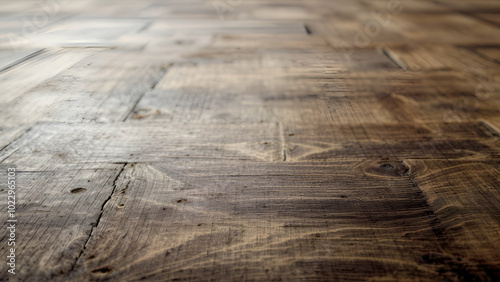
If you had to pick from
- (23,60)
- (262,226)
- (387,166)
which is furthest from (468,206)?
(23,60)

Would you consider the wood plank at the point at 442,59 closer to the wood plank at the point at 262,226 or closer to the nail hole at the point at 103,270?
the wood plank at the point at 262,226

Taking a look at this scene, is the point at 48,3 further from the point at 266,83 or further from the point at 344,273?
the point at 344,273

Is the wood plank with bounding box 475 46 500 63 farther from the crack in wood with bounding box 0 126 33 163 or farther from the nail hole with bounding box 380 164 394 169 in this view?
the crack in wood with bounding box 0 126 33 163

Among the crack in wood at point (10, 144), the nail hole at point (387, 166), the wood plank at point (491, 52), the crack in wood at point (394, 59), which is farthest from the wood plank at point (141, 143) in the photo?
the wood plank at point (491, 52)

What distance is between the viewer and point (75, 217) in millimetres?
587

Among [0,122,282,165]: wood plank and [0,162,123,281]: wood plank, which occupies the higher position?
[0,122,282,165]: wood plank

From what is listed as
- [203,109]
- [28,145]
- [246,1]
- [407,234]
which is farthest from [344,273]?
[246,1]

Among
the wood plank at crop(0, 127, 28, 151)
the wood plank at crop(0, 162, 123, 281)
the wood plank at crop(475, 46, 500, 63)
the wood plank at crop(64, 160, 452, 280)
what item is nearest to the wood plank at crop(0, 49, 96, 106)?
the wood plank at crop(0, 127, 28, 151)

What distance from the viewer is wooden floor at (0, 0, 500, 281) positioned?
52 centimetres

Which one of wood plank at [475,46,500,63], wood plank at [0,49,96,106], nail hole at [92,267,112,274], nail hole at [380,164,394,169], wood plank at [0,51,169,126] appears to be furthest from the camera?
wood plank at [475,46,500,63]

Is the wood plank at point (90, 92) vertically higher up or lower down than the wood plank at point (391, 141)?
higher up

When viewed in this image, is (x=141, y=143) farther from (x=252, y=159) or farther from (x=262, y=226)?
(x=262, y=226)

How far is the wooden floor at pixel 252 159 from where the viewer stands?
1.70 feet

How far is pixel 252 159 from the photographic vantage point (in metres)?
0.75
